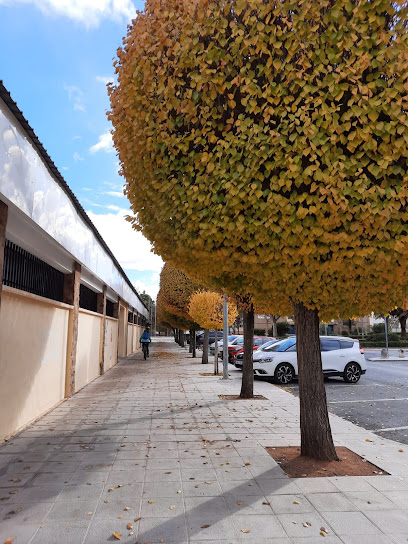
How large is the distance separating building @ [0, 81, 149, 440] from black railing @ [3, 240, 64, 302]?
0.06ft

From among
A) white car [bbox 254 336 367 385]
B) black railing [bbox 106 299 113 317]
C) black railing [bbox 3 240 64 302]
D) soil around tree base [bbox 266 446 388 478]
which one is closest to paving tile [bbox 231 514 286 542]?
soil around tree base [bbox 266 446 388 478]

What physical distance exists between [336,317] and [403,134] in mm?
2761

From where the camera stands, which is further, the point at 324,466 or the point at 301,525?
the point at 324,466

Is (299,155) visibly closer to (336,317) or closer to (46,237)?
(336,317)

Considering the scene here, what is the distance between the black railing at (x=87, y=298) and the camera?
524 inches

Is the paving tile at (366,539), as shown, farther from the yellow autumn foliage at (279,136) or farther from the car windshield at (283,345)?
the car windshield at (283,345)

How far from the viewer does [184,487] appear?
14.6 feet

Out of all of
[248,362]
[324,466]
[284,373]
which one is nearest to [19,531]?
[324,466]

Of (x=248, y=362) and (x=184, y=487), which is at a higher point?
(x=248, y=362)

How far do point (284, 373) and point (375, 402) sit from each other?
380cm

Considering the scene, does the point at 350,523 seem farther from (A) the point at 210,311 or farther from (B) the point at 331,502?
(A) the point at 210,311

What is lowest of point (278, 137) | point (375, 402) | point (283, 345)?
point (375, 402)

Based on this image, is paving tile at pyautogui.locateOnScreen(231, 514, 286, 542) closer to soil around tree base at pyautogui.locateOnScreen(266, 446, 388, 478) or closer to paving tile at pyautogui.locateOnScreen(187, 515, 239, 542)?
paving tile at pyautogui.locateOnScreen(187, 515, 239, 542)

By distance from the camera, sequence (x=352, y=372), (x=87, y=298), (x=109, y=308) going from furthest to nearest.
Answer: (x=109, y=308)
(x=87, y=298)
(x=352, y=372)
